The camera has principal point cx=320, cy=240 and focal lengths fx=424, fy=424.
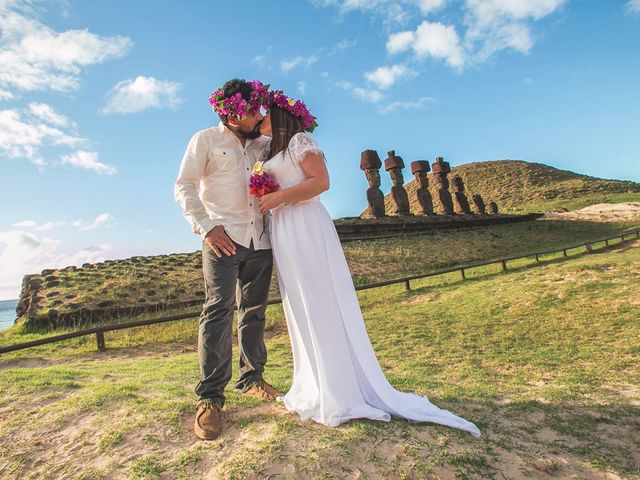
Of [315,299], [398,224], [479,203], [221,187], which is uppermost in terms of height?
[479,203]

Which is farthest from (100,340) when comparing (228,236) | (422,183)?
(422,183)

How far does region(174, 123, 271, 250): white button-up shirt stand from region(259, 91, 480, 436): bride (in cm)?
19

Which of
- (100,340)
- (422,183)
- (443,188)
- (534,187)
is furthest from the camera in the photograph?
(534,187)

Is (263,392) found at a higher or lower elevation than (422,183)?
lower

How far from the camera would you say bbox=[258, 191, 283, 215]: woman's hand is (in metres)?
3.08

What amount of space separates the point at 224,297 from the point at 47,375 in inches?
116

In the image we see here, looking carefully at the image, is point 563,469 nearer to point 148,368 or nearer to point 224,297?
point 224,297

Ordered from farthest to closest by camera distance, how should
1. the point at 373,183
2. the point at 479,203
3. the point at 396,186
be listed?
1. the point at 479,203
2. the point at 396,186
3. the point at 373,183

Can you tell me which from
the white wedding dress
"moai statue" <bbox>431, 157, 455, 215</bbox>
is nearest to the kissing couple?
the white wedding dress

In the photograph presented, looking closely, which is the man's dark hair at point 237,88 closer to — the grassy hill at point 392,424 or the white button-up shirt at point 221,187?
the white button-up shirt at point 221,187

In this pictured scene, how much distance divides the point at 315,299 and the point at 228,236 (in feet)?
2.64

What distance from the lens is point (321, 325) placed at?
304 centimetres

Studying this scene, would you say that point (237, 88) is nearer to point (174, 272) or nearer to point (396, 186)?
point (174, 272)

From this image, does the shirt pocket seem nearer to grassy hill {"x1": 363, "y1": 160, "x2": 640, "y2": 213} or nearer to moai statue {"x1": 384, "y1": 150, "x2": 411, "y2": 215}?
moai statue {"x1": 384, "y1": 150, "x2": 411, "y2": 215}
